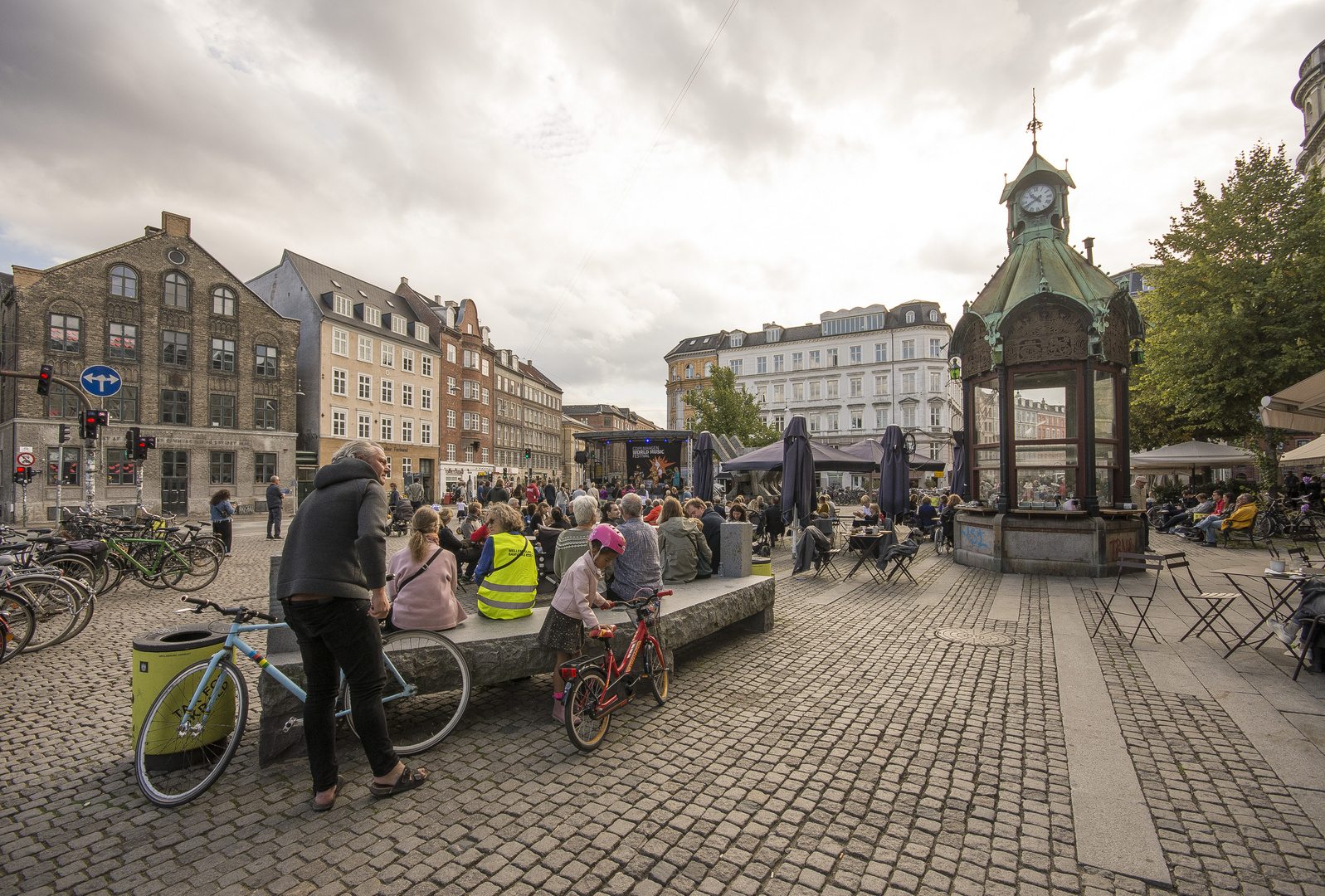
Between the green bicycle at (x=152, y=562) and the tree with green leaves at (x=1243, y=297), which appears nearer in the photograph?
the green bicycle at (x=152, y=562)

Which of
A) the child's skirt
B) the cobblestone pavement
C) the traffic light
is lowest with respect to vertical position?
the cobblestone pavement

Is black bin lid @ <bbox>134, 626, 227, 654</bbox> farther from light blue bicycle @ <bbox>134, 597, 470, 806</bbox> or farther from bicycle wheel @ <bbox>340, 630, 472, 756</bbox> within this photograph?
bicycle wheel @ <bbox>340, 630, 472, 756</bbox>

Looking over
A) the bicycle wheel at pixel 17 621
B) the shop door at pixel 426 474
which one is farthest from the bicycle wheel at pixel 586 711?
the shop door at pixel 426 474

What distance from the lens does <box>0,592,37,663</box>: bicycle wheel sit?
20.3ft

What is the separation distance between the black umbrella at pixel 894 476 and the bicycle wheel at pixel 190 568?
1435cm

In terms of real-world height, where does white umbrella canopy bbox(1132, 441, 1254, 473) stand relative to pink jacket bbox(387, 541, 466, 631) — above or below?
above

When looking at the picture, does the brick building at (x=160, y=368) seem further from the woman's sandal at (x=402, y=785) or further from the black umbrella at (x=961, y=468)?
the black umbrella at (x=961, y=468)

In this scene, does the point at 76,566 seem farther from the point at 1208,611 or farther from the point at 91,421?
the point at 1208,611

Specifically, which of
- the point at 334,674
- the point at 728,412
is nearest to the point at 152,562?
the point at 334,674

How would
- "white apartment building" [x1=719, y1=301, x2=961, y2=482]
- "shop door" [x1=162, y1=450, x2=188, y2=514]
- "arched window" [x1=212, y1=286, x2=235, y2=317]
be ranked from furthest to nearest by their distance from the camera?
1. "white apartment building" [x1=719, y1=301, x2=961, y2=482]
2. "arched window" [x1=212, y1=286, x2=235, y2=317]
3. "shop door" [x1=162, y1=450, x2=188, y2=514]

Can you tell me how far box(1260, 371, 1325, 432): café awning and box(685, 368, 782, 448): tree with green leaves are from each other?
38693 mm

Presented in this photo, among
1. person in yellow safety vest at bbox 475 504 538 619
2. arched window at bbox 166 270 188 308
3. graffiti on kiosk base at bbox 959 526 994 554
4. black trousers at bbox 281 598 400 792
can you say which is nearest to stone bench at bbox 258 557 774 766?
person in yellow safety vest at bbox 475 504 538 619

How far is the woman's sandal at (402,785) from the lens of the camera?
349 centimetres

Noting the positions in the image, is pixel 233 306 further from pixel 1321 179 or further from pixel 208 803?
pixel 1321 179
